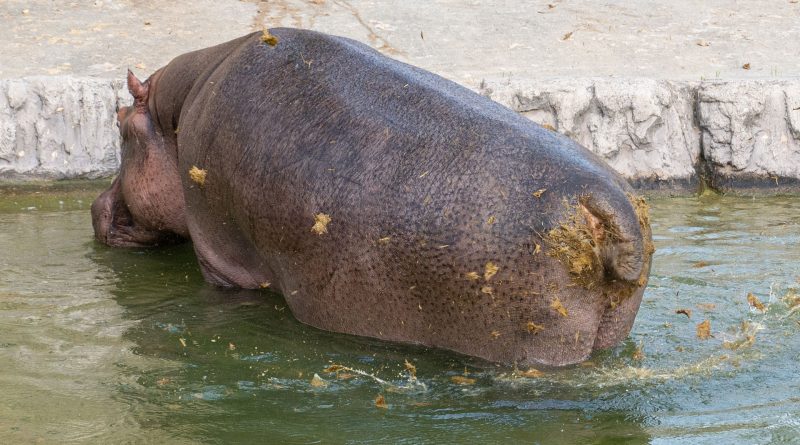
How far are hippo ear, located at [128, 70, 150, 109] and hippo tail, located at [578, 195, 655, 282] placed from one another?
105 inches

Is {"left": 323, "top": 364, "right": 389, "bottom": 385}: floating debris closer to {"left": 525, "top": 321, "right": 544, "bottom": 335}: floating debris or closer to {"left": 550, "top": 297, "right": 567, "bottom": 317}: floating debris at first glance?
{"left": 525, "top": 321, "right": 544, "bottom": 335}: floating debris

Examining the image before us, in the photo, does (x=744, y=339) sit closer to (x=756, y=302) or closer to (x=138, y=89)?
(x=756, y=302)

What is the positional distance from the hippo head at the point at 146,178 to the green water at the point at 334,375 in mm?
285

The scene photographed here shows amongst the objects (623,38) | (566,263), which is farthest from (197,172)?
(623,38)

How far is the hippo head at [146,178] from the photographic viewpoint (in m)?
5.38

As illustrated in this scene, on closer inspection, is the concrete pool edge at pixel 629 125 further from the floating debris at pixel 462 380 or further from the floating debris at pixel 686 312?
the floating debris at pixel 462 380

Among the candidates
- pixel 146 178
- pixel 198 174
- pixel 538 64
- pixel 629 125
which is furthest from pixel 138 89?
pixel 538 64

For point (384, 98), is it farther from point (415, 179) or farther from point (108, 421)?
point (108, 421)

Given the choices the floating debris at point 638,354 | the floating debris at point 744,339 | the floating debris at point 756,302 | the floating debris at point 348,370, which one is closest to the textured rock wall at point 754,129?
the floating debris at point 756,302

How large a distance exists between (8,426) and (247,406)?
0.73m

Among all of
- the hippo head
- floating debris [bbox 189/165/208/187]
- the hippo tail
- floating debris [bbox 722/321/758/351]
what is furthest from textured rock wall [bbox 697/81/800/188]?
the hippo tail

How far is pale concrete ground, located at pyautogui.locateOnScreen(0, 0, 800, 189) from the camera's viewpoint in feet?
23.4

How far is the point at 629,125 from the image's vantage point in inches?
284

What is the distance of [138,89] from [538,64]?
346cm
